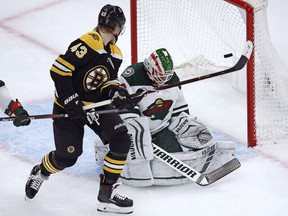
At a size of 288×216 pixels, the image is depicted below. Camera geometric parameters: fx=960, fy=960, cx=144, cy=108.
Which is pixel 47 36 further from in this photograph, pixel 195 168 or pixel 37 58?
pixel 195 168

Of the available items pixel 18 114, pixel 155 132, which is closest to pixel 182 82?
pixel 155 132

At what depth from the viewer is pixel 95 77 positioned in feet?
13.3

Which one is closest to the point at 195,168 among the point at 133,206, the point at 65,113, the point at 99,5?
the point at 133,206

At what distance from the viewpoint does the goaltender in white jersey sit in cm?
435

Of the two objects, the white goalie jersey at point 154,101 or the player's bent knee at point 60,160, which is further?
the white goalie jersey at point 154,101

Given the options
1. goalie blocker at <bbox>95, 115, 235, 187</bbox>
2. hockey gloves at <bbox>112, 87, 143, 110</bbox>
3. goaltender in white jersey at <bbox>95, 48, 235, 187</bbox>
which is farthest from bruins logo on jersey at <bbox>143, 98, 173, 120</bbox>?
hockey gloves at <bbox>112, 87, 143, 110</bbox>

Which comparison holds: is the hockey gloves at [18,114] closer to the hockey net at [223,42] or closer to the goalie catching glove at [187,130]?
the goalie catching glove at [187,130]

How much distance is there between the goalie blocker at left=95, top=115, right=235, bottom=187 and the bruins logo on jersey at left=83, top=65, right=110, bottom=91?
34cm

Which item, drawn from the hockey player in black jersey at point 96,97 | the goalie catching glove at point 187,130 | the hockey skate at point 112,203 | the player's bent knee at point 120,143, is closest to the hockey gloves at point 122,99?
the hockey player in black jersey at point 96,97

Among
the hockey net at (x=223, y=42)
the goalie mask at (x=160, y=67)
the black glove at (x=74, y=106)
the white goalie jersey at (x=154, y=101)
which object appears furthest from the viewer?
the hockey net at (x=223, y=42)

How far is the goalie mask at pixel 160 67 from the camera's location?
14.1 feet

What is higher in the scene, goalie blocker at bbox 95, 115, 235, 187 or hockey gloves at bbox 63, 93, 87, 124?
hockey gloves at bbox 63, 93, 87, 124

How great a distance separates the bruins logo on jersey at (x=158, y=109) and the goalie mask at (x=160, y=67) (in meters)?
0.13

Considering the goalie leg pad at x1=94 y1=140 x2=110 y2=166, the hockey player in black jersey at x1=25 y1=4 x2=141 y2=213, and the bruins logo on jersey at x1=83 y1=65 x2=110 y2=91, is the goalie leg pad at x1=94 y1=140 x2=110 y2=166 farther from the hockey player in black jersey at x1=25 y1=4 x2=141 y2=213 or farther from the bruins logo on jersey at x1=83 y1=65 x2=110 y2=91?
the bruins logo on jersey at x1=83 y1=65 x2=110 y2=91
